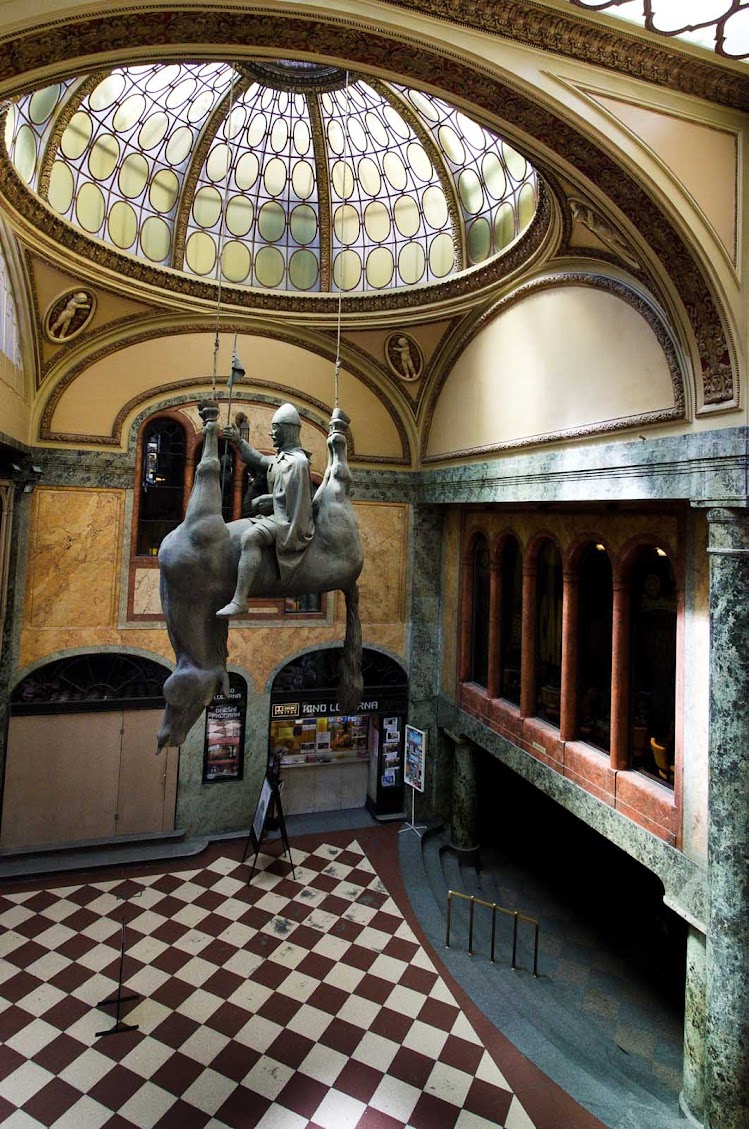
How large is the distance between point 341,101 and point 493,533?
254 inches

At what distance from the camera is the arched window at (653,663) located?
20.4 ft

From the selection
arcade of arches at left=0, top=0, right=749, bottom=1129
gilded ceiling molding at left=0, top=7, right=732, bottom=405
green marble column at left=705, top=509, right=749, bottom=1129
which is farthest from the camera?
green marble column at left=705, top=509, right=749, bottom=1129

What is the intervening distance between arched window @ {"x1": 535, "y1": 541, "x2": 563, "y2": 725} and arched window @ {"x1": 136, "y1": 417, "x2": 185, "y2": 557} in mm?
5723

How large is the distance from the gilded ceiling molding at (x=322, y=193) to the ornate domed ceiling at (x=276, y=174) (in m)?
0.02

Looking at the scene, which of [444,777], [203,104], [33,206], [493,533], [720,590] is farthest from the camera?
[444,777]

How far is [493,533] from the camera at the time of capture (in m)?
9.48

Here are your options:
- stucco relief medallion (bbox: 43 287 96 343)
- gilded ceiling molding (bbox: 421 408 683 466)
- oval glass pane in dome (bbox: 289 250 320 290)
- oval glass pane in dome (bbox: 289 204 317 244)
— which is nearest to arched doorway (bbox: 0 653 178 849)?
stucco relief medallion (bbox: 43 287 96 343)

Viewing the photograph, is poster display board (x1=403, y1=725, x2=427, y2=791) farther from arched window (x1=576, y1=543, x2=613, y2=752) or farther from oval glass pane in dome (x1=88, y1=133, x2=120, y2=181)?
oval glass pane in dome (x1=88, y1=133, x2=120, y2=181)

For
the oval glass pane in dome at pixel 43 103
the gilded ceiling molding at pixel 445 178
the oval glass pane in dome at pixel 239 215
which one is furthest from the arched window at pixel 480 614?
the oval glass pane in dome at pixel 43 103

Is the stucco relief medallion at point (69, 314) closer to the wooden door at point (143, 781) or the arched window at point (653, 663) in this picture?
the wooden door at point (143, 781)

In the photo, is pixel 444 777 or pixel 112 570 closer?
pixel 112 570

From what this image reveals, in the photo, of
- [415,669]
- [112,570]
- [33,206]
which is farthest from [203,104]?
[415,669]

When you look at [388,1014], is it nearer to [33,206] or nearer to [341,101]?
[33,206]

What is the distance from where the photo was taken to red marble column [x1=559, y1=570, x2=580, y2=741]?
7410 millimetres
